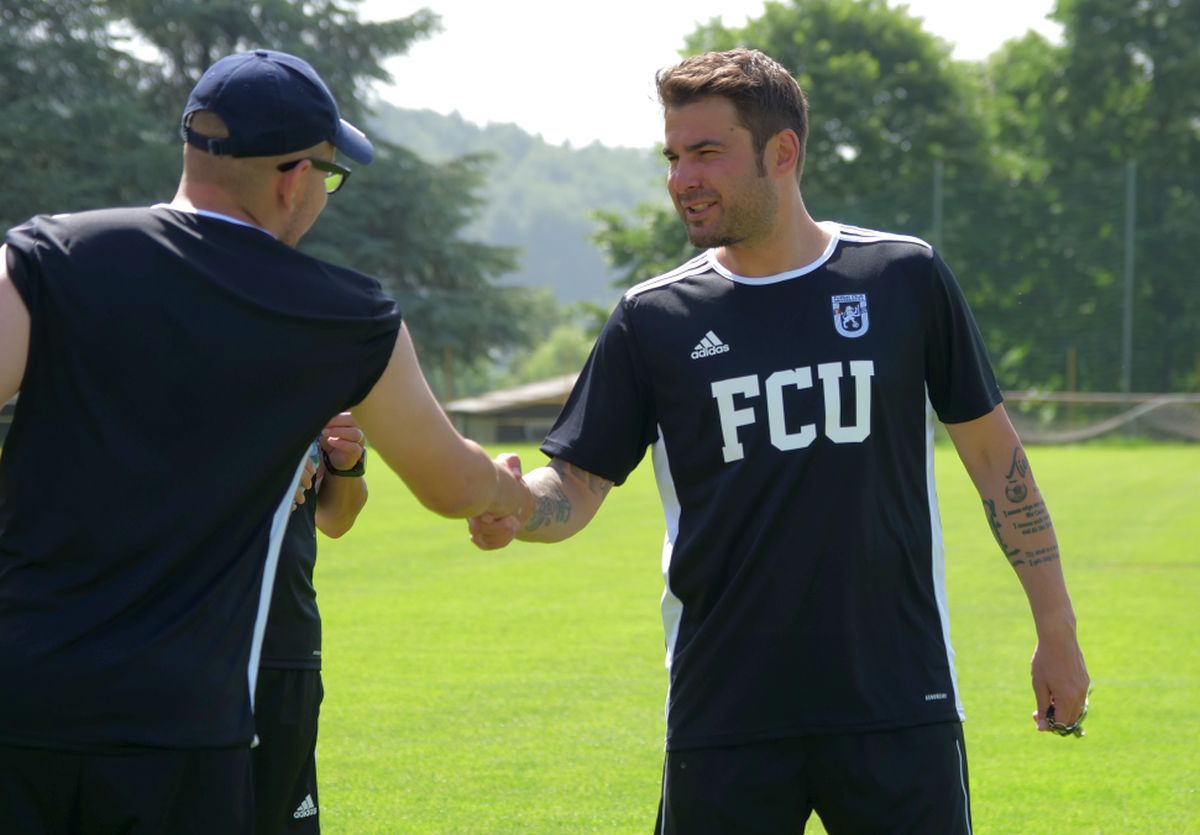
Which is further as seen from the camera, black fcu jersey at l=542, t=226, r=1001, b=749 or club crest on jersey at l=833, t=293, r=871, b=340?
club crest on jersey at l=833, t=293, r=871, b=340

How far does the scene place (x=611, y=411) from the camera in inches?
156

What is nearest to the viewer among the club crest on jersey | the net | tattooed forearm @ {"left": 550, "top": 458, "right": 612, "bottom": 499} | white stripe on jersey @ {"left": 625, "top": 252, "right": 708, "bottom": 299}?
the club crest on jersey

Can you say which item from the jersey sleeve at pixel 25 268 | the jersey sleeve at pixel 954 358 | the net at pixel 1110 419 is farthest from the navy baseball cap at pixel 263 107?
the net at pixel 1110 419

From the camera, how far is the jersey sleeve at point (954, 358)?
379 centimetres

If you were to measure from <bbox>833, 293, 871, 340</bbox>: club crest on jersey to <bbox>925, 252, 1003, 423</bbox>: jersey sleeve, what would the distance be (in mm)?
164

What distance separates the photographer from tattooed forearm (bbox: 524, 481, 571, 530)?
4.02 meters

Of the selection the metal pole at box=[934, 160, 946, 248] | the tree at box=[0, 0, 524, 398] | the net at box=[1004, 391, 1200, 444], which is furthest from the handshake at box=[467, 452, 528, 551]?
the metal pole at box=[934, 160, 946, 248]

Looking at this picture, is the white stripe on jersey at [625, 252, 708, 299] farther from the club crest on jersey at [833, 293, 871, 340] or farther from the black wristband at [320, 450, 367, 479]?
the black wristband at [320, 450, 367, 479]

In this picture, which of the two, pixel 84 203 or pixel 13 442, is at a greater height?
pixel 13 442

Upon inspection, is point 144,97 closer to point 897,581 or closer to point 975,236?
point 975,236

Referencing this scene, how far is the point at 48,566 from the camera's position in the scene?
2762 millimetres

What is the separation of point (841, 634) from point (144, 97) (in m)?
53.8

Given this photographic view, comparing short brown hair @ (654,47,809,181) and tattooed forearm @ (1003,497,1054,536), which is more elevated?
short brown hair @ (654,47,809,181)

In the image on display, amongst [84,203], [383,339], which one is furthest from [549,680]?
[84,203]
